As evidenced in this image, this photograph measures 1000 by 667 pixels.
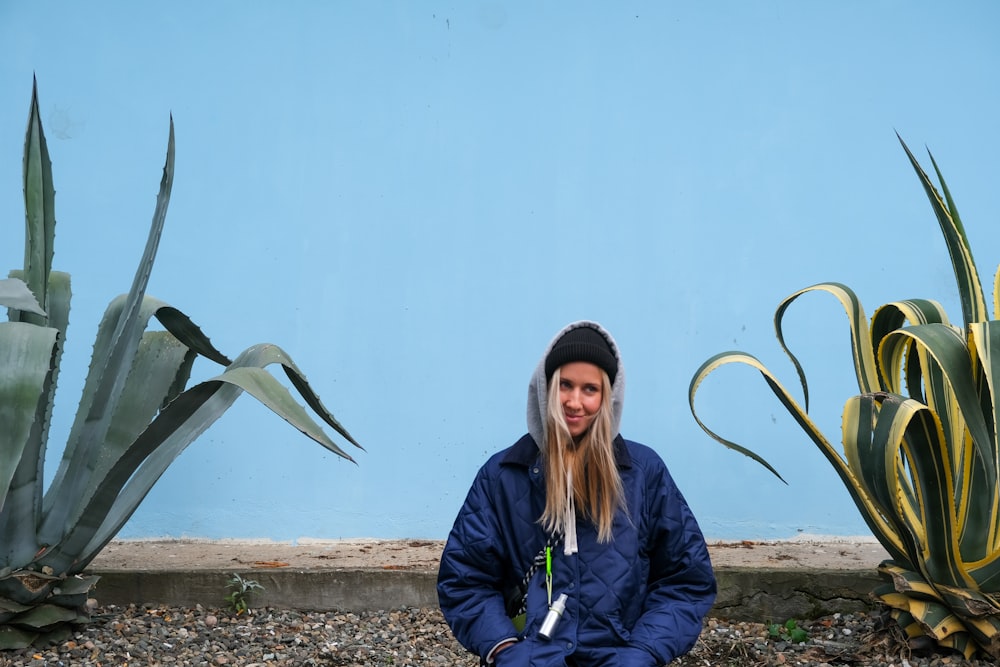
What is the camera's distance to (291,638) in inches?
122

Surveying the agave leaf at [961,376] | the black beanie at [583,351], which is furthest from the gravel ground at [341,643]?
the black beanie at [583,351]

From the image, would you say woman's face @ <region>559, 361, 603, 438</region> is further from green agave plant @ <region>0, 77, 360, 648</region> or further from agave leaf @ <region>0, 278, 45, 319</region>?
agave leaf @ <region>0, 278, 45, 319</region>

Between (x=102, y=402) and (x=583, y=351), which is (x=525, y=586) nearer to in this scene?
(x=583, y=351)

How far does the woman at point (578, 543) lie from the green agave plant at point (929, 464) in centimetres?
46

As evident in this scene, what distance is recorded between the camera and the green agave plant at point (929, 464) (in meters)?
2.51

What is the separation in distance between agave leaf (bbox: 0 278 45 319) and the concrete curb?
119 cm

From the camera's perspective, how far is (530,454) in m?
2.31

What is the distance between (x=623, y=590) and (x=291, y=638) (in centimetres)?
132

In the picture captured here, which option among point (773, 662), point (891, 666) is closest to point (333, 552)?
point (773, 662)

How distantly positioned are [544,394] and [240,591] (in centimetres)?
148

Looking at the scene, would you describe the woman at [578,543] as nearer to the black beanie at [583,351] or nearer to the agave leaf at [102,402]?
the black beanie at [583,351]

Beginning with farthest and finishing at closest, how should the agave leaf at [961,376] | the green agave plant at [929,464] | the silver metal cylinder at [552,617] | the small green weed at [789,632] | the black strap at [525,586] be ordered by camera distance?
the small green weed at [789,632]
the green agave plant at [929,464]
the agave leaf at [961,376]
the black strap at [525,586]
the silver metal cylinder at [552,617]

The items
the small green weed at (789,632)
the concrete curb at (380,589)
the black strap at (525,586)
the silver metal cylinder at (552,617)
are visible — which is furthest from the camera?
the concrete curb at (380,589)

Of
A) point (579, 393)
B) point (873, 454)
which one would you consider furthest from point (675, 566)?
point (873, 454)
